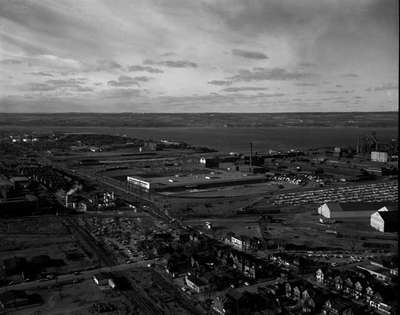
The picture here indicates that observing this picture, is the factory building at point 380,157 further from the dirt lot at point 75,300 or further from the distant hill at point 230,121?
the distant hill at point 230,121

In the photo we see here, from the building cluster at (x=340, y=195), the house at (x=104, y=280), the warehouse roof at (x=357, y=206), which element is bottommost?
the building cluster at (x=340, y=195)

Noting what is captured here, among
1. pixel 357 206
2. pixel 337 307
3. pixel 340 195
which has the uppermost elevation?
pixel 357 206

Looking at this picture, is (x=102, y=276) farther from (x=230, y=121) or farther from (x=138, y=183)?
(x=230, y=121)

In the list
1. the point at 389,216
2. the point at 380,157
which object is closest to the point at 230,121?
the point at 380,157

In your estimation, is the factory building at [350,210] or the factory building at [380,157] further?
the factory building at [380,157]

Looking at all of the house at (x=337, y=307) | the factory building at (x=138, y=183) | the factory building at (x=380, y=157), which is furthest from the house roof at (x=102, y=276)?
the factory building at (x=380, y=157)

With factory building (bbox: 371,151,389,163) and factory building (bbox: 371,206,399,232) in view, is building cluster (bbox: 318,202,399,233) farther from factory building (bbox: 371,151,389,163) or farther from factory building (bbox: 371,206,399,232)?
factory building (bbox: 371,151,389,163)
